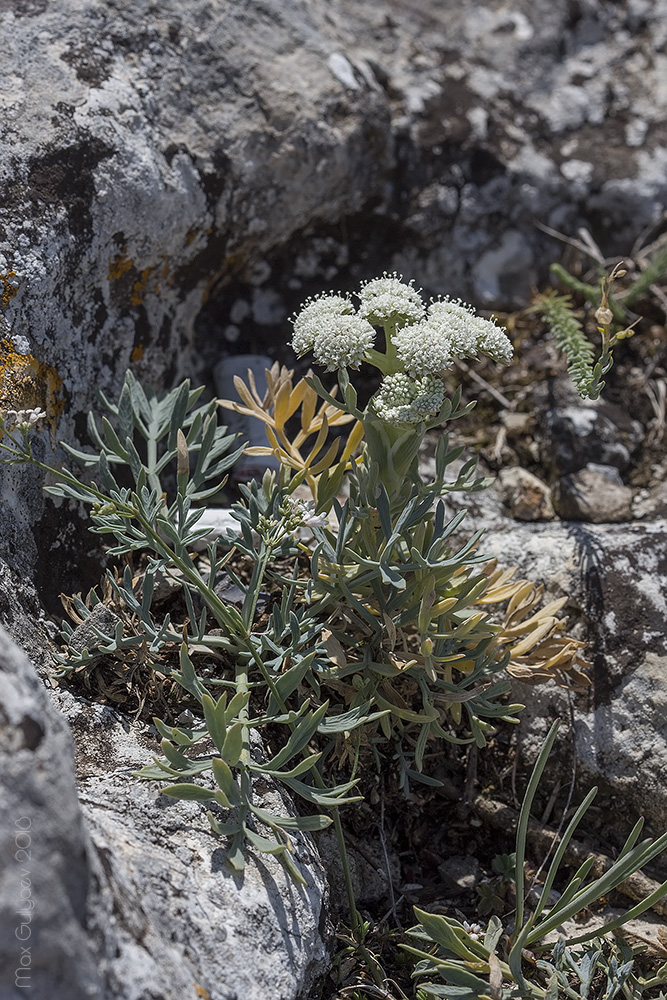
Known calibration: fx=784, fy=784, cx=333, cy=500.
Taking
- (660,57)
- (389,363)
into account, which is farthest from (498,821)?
(660,57)

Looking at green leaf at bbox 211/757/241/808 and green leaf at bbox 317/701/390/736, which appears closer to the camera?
green leaf at bbox 211/757/241/808

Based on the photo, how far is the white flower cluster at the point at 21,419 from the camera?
2029 mm

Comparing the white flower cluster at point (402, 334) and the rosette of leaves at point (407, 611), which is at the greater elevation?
the white flower cluster at point (402, 334)

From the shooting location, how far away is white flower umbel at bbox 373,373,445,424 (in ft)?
6.66

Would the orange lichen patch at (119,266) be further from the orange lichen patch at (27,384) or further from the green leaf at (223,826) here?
the green leaf at (223,826)

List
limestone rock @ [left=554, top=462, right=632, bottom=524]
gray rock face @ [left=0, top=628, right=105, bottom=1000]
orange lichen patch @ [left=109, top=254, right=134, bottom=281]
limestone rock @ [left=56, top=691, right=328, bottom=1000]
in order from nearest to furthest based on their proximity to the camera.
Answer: gray rock face @ [left=0, top=628, right=105, bottom=1000] → limestone rock @ [left=56, top=691, right=328, bottom=1000] → orange lichen patch @ [left=109, top=254, right=134, bottom=281] → limestone rock @ [left=554, top=462, right=632, bottom=524]

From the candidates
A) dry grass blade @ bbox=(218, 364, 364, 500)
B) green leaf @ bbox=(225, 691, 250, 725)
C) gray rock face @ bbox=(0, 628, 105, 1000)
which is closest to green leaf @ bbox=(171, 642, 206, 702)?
green leaf @ bbox=(225, 691, 250, 725)

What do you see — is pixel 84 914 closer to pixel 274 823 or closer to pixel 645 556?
pixel 274 823

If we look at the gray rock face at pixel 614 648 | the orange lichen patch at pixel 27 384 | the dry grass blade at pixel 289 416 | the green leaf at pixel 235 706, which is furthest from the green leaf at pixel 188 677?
the gray rock face at pixel 614 648

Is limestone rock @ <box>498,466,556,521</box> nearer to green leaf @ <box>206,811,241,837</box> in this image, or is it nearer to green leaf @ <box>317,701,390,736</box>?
green leaf @ <box>317,701,390,736</box>

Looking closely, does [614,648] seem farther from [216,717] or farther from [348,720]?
[216,717]

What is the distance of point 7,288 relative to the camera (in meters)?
2.42

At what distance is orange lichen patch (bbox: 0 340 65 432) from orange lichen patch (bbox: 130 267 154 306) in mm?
474

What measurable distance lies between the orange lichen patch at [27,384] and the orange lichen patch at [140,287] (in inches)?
18.7
